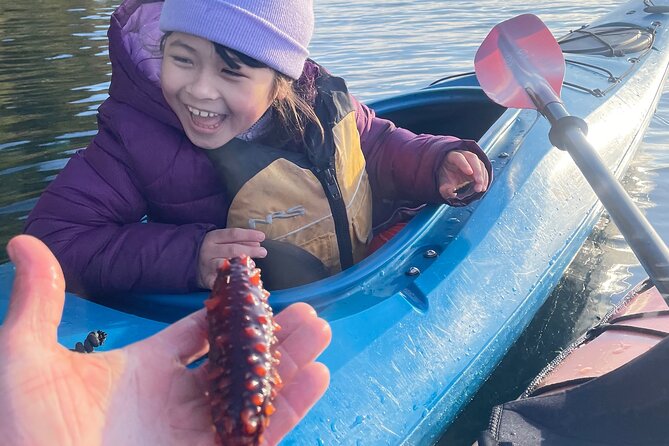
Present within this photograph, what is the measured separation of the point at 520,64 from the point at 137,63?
2080mm

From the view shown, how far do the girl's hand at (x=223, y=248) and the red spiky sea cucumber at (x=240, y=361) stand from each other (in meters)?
0.58

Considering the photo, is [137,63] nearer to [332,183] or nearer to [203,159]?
[203,159]

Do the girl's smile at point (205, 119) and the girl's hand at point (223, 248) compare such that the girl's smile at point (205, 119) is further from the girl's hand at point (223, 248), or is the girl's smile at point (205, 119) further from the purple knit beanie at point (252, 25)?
the girl's hand at point (223, 248)

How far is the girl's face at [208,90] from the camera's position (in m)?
2.05

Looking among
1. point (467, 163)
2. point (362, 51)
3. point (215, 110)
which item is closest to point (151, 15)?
point (215, 110)

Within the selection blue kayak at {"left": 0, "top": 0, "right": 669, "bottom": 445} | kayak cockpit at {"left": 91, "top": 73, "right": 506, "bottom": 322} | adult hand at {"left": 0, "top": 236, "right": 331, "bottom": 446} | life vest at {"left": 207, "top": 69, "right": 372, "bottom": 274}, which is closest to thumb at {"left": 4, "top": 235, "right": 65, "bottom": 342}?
adult hand at {"left": 0, "top": 236, "right": 331, "bottom": 446}

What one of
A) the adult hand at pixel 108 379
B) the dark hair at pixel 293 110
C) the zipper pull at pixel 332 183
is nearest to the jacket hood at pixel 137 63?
the dark hair at pixel 293 110

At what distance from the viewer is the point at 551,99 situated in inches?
118

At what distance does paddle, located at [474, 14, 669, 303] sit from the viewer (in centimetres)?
217

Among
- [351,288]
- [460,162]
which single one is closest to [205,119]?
[351,288]

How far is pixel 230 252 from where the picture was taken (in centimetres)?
199

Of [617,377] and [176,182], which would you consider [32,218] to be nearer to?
[176,182]

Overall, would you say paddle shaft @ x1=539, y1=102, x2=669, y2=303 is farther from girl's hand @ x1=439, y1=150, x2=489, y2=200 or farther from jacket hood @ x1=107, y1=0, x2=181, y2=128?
jacket hood @ x1=107, y1=0, x2=181, y2=128

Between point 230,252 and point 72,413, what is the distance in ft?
2.72
